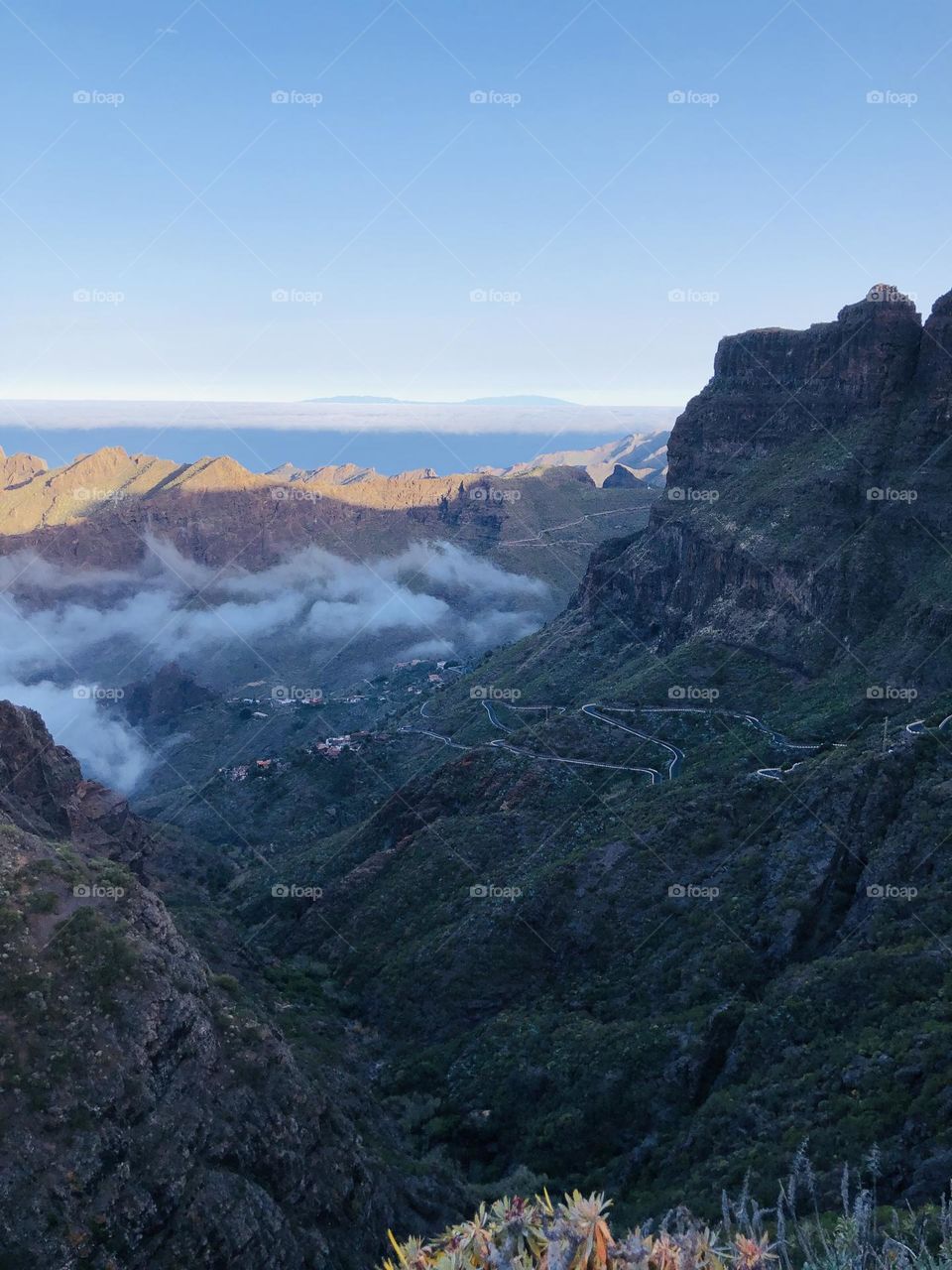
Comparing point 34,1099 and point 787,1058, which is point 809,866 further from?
point 34,1099

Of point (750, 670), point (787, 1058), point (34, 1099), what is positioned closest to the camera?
point (34, 1099)

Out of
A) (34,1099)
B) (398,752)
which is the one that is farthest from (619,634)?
(34,1099)

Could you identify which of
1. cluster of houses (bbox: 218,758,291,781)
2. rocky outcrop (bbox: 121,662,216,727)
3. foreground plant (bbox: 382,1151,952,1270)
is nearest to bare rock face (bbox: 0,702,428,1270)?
foreground plant (bbox: 382,1151,952,1270)

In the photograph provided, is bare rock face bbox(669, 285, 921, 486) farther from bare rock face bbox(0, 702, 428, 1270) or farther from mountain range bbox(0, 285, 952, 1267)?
bare rock face bbox(0, 702, 428, 1270)

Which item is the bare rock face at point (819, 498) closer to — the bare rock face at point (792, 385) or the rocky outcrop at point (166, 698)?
the bare rock face at point (792, 385)

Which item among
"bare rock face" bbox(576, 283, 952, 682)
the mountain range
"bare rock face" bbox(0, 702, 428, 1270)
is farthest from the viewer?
"bare rock face" bbox(576, 283, 952, 682)

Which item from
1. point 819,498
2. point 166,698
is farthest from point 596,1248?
point 166,698
